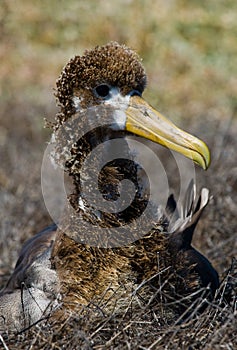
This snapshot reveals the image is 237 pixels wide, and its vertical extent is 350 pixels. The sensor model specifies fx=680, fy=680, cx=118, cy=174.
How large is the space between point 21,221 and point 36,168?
870mm

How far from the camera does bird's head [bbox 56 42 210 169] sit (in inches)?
113

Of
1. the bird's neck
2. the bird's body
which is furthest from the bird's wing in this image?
the bird's neck

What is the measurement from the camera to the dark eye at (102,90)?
2.92 meters

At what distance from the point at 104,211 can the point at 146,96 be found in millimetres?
5373

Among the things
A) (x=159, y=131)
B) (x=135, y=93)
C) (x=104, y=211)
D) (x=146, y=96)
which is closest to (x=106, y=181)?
(x=104, y=211)

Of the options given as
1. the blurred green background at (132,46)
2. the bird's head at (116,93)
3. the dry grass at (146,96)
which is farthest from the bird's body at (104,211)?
the blurred green background at (132,46)

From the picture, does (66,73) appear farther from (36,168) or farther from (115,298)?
(36,168)

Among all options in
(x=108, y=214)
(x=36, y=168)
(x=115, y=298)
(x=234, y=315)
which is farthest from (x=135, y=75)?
(x=36, y=168)

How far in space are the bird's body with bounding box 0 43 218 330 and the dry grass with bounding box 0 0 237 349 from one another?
203mm

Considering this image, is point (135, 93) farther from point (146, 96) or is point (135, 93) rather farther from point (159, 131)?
point (146, 96)

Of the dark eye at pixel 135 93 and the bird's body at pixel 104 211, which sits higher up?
the dark eye at pixel 135 93

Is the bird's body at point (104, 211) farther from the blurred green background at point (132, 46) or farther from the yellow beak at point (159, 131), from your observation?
the blurred green background at point (132, 46)

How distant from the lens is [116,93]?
9.68ft

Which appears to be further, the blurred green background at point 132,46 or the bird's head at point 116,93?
the blurred green background at point 132,46
